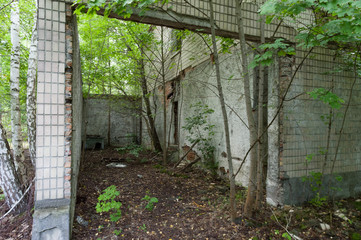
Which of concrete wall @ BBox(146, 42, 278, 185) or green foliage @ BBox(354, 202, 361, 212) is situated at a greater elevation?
concrete wall @ BBox(146, 42, 278, 185)

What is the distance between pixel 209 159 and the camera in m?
5.54

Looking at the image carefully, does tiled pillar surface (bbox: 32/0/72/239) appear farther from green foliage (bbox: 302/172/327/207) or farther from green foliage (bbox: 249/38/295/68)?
green foliage (bbox: 302/172/327/207)

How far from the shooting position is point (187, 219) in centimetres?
314

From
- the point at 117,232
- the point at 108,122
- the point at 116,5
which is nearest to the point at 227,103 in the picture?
the point at 116,5

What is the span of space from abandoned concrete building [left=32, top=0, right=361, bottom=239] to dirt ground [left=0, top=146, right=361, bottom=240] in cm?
35

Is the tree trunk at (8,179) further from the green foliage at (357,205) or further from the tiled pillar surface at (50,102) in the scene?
the green foliage at (357,205)

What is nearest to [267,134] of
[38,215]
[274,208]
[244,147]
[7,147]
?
[244,147]

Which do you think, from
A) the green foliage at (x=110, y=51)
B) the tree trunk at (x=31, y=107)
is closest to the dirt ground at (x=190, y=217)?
the tree trunk at (x=31, y=107)

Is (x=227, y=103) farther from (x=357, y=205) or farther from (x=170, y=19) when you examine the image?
(x=357, y=205)

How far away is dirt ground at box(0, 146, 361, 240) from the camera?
9.00ft

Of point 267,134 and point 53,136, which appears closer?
point 53,136

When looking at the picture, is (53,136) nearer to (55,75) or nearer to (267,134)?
(55,75)

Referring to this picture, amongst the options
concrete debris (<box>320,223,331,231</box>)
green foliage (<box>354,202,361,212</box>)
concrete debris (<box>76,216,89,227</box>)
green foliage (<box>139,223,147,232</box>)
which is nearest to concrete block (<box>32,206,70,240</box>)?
concrete debris (<box>76,216,89,227</box>)

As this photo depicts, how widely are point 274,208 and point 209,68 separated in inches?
151
